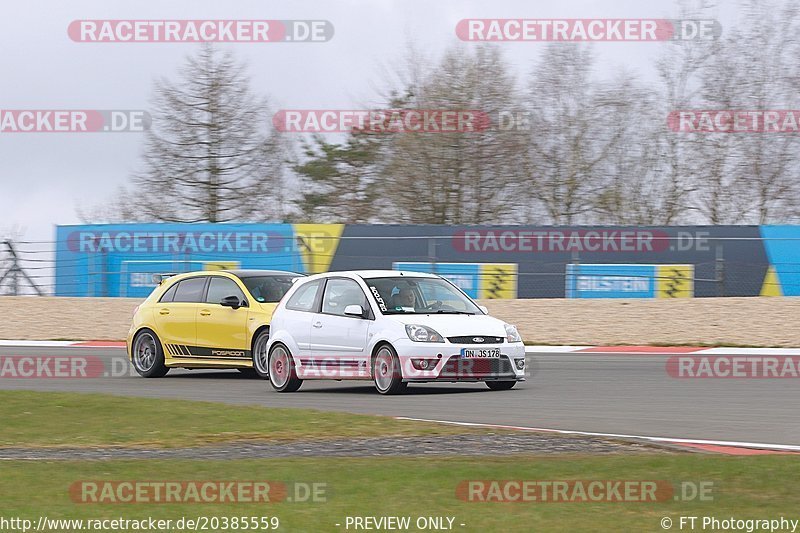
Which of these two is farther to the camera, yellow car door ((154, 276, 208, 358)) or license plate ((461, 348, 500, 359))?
yellow car door ((154, 276, 208, 358))

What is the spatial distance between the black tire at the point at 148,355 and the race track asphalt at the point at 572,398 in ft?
0.66

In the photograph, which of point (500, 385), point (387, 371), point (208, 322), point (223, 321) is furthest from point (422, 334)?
point (208, 322)

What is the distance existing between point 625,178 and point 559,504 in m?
34.9

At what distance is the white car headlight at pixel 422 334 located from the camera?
49.7 feet

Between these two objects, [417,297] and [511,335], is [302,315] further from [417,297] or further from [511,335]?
[511,335]

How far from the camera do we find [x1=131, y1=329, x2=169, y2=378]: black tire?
1911cm

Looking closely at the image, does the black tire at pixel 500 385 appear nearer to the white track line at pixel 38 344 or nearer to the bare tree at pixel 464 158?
the white track line at pixel 38 344

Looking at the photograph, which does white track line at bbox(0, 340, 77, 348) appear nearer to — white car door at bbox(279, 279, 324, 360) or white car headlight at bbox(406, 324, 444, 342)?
white car door at bbox(279, 279, 324, 360)

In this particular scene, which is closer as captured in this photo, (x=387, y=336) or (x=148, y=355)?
(x=387, y=336)

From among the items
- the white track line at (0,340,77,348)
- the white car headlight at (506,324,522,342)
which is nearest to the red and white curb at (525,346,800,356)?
the white car headlight at (506,324,522,342)

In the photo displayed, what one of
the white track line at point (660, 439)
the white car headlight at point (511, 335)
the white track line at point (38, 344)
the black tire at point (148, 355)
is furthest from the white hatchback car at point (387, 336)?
the white track line at point (38, 344)

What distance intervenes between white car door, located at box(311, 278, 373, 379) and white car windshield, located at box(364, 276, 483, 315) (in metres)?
0.23

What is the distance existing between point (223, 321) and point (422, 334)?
157 inches

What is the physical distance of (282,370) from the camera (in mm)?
16328
